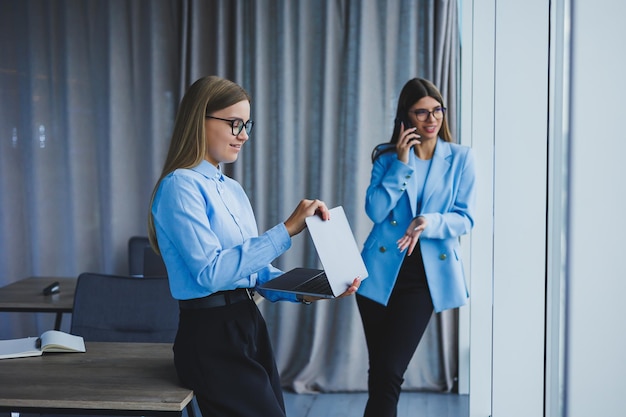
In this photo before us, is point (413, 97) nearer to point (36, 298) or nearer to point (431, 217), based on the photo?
point (431, 217)

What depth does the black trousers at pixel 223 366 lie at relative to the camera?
181cm

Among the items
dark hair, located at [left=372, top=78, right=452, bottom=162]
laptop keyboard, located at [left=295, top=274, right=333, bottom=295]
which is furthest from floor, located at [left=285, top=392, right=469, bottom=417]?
laptop keyboard, located at [left=295, top=274, right=333, bottom=295]

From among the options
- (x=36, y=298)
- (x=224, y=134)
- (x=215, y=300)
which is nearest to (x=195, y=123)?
(x=224, y=134)

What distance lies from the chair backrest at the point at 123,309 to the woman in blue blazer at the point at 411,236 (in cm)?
82

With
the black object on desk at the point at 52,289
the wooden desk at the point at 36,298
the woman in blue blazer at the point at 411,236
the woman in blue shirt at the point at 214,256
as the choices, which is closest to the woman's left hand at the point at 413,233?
the woman in blue blazer at the point at 411,236

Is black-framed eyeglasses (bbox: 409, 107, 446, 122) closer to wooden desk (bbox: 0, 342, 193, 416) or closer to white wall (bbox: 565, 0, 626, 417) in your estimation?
wooden desk (bbox: 0, 342, 193, 416)

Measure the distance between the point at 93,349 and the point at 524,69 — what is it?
1.60 metres

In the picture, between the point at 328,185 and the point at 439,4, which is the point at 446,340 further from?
the point at 439,4

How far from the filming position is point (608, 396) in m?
0.74

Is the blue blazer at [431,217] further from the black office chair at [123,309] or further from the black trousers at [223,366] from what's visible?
the black trousers at [223,366]

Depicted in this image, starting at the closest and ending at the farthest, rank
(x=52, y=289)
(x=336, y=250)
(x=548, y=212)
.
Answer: (x=548, y=212) < (x=336, y=250) < (x=52, y=289)

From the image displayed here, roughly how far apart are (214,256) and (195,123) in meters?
0.41

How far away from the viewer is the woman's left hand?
2.78 metres

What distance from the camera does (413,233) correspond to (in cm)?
279
